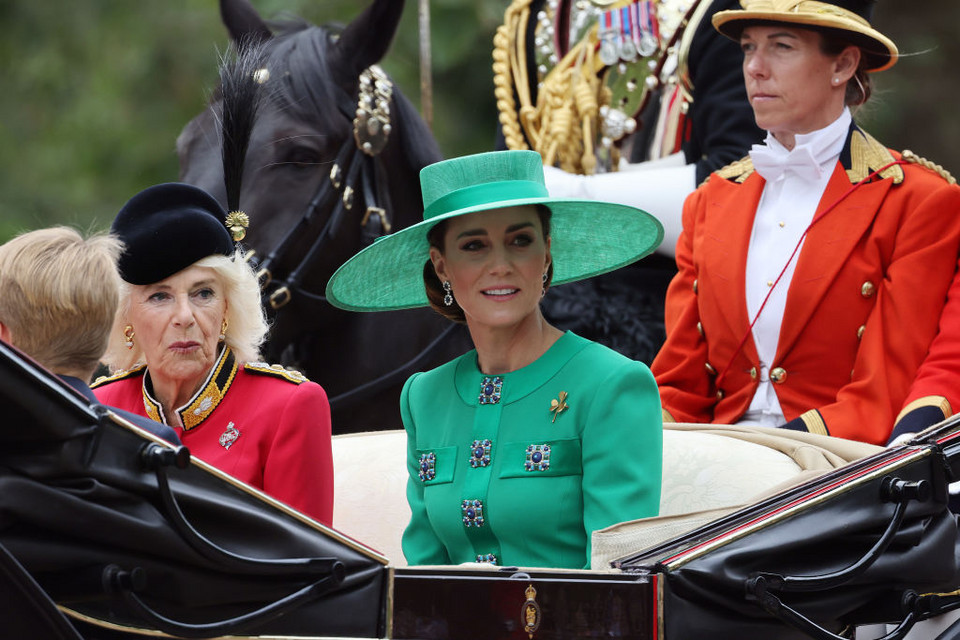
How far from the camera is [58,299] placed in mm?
2135

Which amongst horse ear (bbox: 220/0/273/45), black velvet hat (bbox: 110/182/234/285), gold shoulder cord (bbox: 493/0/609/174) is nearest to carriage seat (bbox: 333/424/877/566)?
black velvet hat (bbox: 110/182/234/285)

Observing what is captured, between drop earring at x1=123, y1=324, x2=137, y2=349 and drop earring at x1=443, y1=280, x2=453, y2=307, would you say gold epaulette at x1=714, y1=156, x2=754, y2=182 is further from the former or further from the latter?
drop earring at x1=123, y1=324, x2=137, y2=349

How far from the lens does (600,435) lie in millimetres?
2451

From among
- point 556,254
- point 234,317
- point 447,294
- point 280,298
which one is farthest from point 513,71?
point 447,294

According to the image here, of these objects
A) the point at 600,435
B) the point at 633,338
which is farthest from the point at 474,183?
the point at 633,338

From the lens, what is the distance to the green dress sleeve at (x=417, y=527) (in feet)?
8.75

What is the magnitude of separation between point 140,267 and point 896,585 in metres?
1.43

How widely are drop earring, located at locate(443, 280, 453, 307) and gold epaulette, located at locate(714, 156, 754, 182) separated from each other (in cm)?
101

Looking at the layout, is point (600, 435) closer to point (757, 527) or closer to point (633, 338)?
point (757, 527)

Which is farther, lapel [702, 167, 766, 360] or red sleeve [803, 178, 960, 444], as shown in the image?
lapel [702, 167, 766, 360]

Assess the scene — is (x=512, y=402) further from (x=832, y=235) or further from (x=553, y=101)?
(x=553, y=101)

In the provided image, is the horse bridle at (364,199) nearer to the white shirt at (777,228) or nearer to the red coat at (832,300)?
the red coat at (832,300)

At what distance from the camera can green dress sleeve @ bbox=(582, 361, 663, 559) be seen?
7.88ft

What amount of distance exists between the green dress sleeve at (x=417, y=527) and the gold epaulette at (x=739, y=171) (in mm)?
1122
